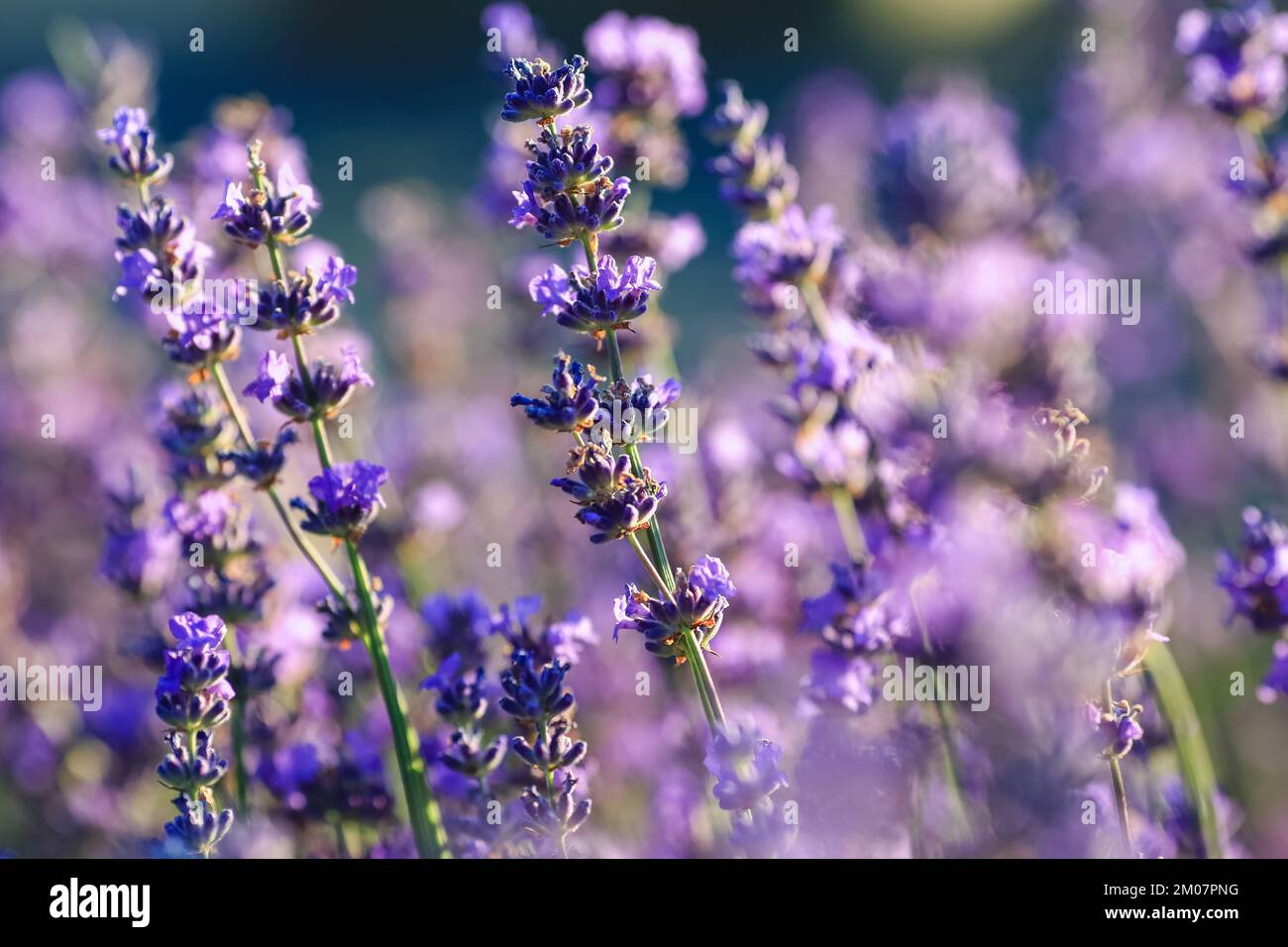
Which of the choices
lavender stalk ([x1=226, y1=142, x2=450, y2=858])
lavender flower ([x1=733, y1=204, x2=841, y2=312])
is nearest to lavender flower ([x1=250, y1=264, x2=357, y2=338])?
lavender stalk ([x1=226, y1=142, x2=450, y2=858])

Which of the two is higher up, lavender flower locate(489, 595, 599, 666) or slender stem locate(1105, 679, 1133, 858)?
lavender flower locate(489, 595, 599, 666)

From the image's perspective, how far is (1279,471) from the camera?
2.92m

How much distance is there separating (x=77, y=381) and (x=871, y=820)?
3.51m

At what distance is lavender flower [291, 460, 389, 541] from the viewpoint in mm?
1674

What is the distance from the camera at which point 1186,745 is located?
1819 millimetres

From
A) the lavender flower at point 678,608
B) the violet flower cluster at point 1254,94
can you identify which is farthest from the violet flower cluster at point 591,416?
the violet flower cluster at point 1254,94

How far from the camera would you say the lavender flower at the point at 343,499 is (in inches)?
65.9

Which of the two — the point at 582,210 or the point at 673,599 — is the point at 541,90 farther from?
the point at 673,599

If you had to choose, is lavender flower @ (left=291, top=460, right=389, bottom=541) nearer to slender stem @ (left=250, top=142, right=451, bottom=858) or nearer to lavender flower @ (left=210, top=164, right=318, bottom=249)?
slender stem @ (left=250, top=142, right=451, bottom=858)

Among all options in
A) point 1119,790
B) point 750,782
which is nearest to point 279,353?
point 750,782

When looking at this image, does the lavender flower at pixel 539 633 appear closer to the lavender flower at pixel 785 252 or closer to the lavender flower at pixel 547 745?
the lavender flower at pixel 547 745

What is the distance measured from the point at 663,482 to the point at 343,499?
477 millimetres
